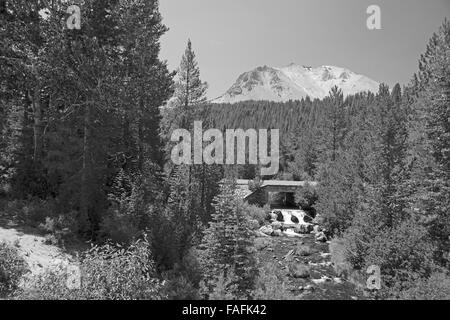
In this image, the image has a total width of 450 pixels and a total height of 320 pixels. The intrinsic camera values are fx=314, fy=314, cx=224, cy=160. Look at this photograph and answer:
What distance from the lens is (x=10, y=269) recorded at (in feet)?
34.1

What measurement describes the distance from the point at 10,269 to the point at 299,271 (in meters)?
17.9

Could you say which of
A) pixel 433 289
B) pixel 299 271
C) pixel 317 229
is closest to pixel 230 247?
pixel 433 289

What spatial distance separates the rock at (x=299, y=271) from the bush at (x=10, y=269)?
673 inches

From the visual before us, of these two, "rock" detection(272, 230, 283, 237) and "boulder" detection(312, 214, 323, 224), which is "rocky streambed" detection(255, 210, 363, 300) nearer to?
"rock" detection(272, 230, 283, 237)

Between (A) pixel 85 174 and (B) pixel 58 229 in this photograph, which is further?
(A) pixel 85 174

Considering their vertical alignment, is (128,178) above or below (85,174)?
below

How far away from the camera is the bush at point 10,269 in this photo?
978cm

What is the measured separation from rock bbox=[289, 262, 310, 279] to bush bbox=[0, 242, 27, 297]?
56.1ft

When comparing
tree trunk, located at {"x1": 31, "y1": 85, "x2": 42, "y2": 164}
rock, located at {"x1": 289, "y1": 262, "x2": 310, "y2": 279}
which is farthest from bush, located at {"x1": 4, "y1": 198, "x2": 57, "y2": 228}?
rock, located at {"x1": 289, "y1": 262, "x2": 310, "y2": 279}

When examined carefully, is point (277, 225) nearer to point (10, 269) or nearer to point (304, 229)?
point (304, 229)

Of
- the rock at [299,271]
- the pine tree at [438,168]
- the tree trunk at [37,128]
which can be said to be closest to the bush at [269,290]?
the pine tree at [438,168]
